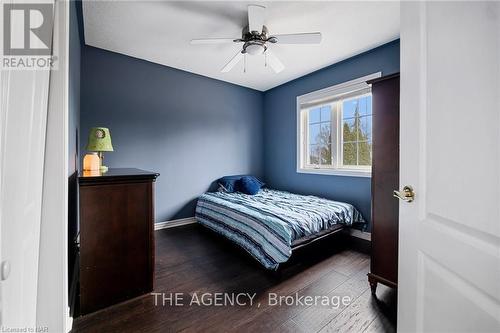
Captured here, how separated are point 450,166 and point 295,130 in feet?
11.1

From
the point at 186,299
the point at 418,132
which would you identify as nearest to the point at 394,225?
the point at 418,132

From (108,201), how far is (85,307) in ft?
2.40

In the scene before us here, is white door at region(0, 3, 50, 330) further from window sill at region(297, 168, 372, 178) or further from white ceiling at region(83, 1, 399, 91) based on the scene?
window sill at region(297, 168, 372, 178)

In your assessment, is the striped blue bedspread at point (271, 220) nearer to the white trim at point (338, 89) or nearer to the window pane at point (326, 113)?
the window pane at point (326, 113)

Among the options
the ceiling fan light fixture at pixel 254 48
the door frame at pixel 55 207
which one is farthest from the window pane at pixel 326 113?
the door frame at pixel 55 207

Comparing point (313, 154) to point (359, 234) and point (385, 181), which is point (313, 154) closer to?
point (359, 234)

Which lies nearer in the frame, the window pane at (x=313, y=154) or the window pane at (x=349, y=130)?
the window pane at (x=349, y=130)

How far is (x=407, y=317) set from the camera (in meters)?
0.98

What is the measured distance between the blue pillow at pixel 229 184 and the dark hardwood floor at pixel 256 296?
1313mm

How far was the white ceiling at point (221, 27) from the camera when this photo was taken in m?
2.12

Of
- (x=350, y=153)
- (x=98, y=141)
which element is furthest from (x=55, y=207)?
(x=350, y=153)

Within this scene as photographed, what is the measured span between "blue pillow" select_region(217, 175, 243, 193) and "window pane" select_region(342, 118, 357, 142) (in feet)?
6.41

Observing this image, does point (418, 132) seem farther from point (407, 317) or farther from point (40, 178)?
point (40, 178)

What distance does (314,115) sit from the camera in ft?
12.6
